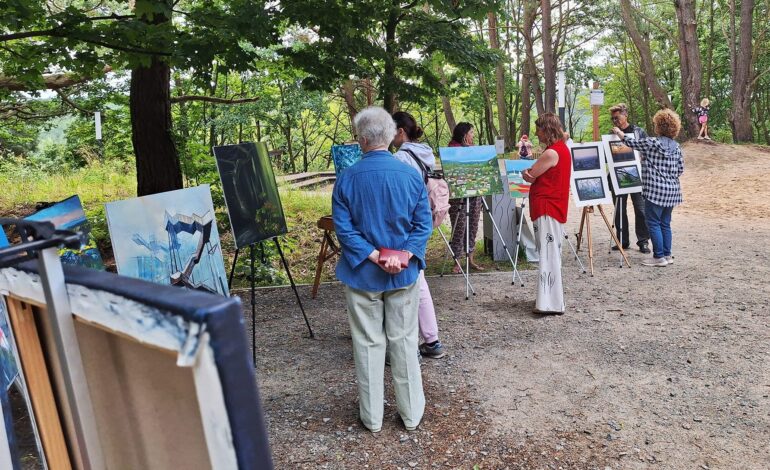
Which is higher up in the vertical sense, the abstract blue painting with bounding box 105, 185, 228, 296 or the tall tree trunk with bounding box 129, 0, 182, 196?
the tall tree trunk with bounding box 129, 0, 182, 196

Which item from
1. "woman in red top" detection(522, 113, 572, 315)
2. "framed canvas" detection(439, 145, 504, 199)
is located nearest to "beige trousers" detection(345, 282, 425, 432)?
"woman in red top" detection(522, 113, 572, 315)

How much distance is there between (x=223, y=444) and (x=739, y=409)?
Result: 139 inches

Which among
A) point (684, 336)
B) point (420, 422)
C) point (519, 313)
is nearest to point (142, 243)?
point (420, 422)

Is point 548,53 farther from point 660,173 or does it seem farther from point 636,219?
point 660,173

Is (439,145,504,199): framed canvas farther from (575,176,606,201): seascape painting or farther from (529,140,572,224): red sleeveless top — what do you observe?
(575,176,606,201): seascape painting

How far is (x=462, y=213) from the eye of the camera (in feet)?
21.3

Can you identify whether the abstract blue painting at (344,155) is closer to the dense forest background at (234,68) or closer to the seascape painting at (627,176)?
the dense forest background at (234,68)

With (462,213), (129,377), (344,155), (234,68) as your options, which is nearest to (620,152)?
(462,213)

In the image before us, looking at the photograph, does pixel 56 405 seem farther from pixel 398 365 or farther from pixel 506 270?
pixel 506 270

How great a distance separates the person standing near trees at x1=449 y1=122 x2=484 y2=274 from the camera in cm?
621

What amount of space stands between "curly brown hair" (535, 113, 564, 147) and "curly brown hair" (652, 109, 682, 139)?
2.00m

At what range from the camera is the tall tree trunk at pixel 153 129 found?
19.2ft

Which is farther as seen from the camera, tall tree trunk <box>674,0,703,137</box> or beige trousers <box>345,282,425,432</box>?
tall tree trunk <box>674,0,703,137</box>

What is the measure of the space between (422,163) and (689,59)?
15.4m
